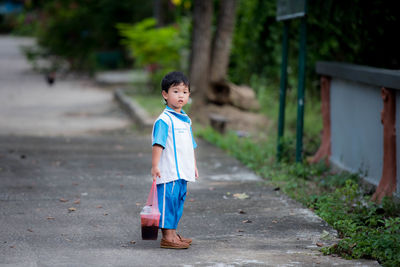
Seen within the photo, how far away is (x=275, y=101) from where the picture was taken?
1446 cm

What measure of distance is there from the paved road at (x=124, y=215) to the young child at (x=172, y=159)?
22 cm

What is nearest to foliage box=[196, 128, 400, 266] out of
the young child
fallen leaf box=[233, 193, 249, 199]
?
fallen leaf box=[233, 193, 249, 199]

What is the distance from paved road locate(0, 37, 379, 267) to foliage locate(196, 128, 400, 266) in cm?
16

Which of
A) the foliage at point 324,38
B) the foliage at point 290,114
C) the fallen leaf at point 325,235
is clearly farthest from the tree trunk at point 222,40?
the fallen leaf at point 325,235

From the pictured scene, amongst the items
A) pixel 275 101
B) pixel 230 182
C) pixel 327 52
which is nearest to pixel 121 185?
pixel 230 182

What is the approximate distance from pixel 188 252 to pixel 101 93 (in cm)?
1537

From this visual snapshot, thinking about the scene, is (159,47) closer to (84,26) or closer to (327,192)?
(327,192)

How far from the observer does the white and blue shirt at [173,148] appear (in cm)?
465

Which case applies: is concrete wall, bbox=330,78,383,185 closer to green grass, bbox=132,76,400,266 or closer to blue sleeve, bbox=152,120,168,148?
green grass, bbox=132,76,400,266

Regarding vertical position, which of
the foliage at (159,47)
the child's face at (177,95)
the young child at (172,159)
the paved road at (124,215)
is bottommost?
the paved road at (124,215)

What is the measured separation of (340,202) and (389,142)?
73 cm

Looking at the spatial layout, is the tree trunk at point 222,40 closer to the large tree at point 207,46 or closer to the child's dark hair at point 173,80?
the large tree at point 207,46

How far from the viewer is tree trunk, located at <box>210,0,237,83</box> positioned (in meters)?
13.3

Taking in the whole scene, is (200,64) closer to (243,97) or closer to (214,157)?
(243,97)
